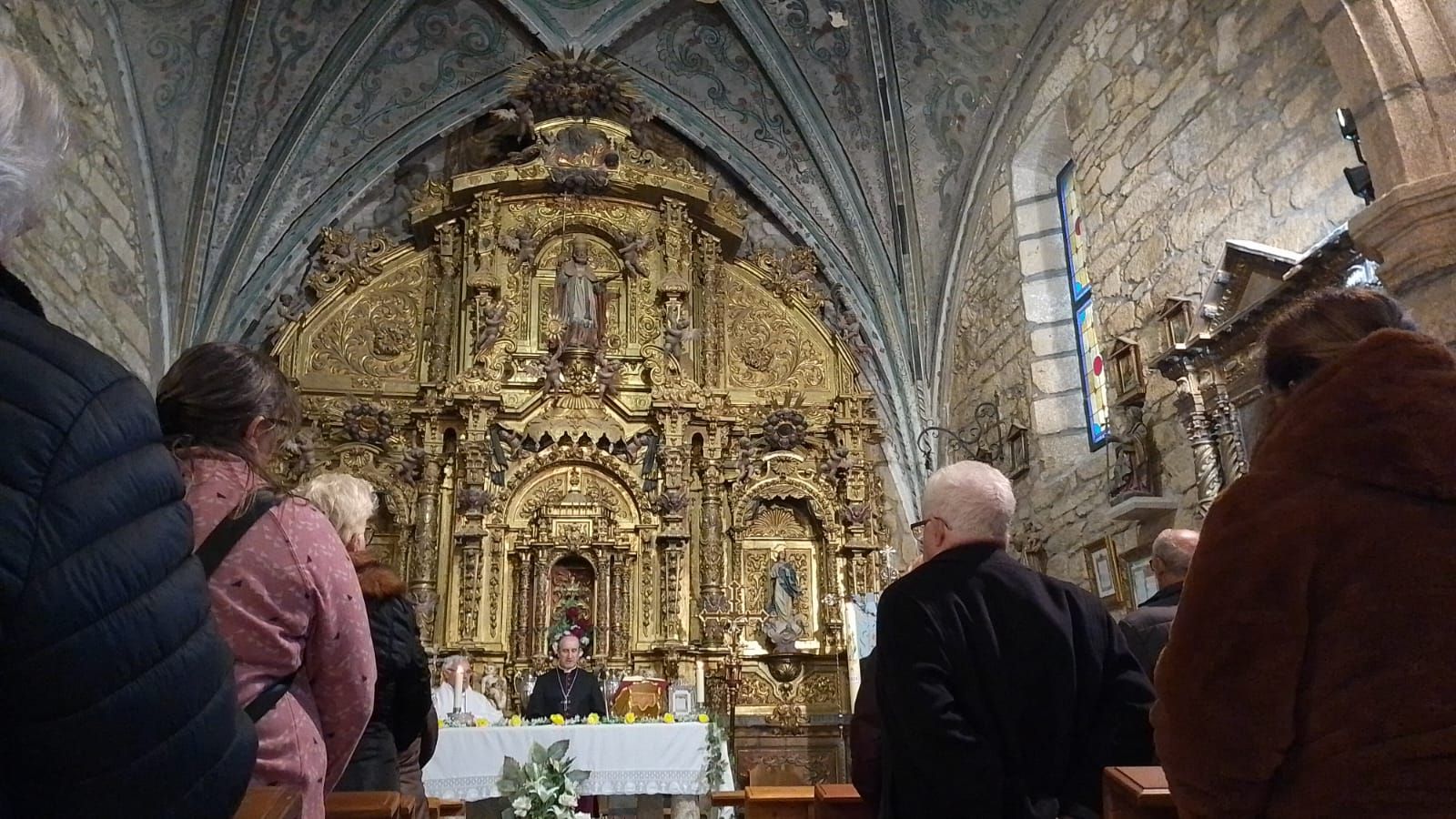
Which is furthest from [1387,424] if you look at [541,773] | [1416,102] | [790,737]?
[790,737]

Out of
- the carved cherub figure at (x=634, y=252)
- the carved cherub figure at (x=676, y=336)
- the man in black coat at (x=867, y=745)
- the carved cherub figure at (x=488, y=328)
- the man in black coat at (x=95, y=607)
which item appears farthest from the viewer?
the carved cherub figure at (x=634, y=252)

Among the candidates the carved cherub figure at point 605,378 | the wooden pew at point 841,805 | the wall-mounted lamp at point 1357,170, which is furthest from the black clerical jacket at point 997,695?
the carved cherub figure at point 605,378

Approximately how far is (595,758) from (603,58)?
26.9ft

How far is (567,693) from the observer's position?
751cm

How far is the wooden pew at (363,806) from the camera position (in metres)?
2.34

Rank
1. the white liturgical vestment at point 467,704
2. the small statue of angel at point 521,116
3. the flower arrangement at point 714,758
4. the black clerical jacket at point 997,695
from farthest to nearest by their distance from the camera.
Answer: the small statue of angel at point 521,116 → the white liturgical vestment at point 467,704 → the flower arrangement at point 714,758 → the black clerical jacket at point 997,695

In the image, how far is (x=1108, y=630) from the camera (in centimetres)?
257

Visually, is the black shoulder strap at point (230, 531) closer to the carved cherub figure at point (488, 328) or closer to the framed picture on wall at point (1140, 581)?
the framed picture on wall at point (1140, 581)

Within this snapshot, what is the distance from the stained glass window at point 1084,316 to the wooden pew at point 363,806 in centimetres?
637

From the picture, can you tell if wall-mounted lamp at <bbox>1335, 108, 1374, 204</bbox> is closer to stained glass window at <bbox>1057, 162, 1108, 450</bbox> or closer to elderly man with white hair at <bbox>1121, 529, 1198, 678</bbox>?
elderly man with white hair at <bbox>1121, 529, 1198, 678</bbox>

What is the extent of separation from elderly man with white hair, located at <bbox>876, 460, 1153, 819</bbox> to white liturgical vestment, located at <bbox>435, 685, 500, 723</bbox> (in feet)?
19.6

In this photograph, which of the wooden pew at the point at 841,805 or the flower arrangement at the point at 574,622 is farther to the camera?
the flower arrangement at the point at 574,622

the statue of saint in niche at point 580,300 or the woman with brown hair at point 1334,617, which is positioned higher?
the statue of saint in niche at point 580,300

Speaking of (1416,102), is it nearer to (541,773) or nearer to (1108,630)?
(1108,630)
